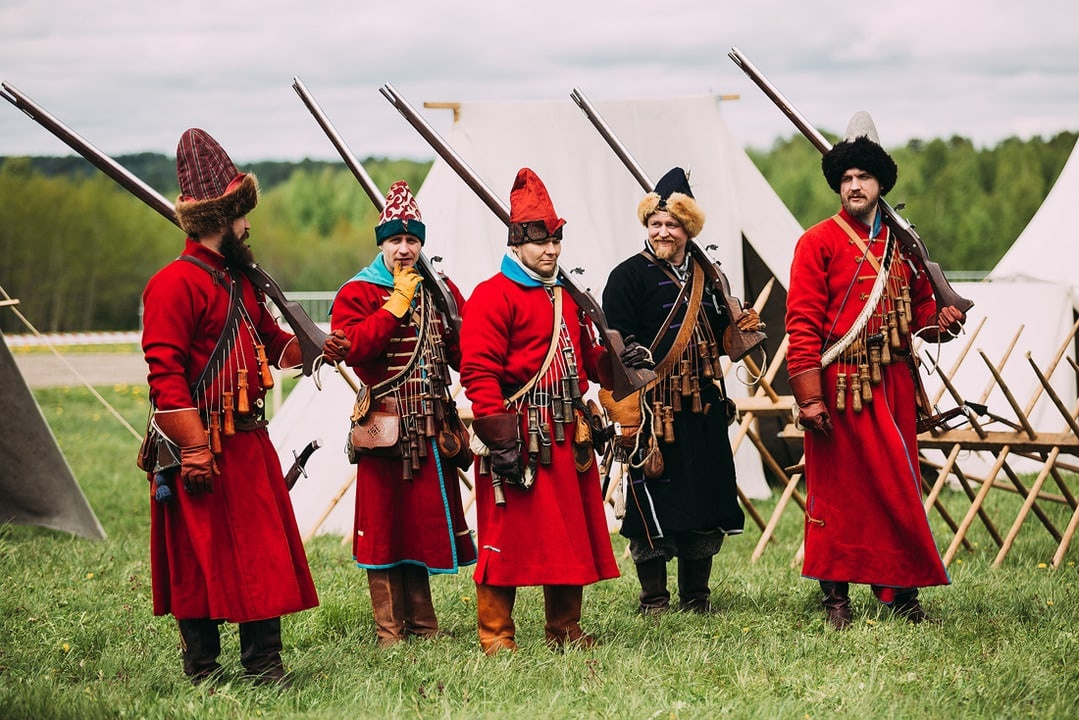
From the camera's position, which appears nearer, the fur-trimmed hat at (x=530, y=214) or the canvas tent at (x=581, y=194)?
the fur-trimmed hat at (x=530, y=214)

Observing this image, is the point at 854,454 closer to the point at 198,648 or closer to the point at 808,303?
the point at 808,303

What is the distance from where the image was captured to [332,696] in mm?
4473

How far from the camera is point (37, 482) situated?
7.84m

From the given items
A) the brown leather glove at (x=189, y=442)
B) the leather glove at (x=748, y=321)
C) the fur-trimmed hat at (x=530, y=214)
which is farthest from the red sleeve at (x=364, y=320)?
the leather glove at (x=748, y=321)

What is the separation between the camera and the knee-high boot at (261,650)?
4.54m

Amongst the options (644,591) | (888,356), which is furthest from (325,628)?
(888,356)

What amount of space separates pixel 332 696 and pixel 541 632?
1158 mm

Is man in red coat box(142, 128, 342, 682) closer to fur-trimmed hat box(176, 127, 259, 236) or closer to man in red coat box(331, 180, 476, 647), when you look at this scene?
fur-trimmed hat box(176, 127, 259, 236)

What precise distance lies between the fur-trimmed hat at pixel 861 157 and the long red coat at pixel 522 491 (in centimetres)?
132

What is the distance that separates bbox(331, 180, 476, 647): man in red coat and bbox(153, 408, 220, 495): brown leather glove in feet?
3.18

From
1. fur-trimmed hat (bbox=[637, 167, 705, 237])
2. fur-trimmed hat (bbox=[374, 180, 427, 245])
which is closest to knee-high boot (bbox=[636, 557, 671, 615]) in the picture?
fur-trimmed hat (bbox=[637, 167, 705, 237])

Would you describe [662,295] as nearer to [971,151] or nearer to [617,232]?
[617,232]

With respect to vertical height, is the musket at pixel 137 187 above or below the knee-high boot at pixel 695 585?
above

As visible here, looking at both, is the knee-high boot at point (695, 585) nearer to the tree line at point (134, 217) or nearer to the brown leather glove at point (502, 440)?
the brown leather glove at point (502, 440)
